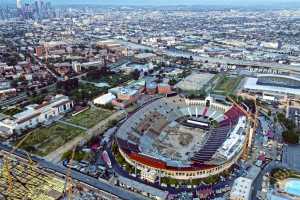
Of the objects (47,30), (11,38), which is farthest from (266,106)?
(47,30)

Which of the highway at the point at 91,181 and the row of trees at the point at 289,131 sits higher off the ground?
the row of trees at the point at 289,131

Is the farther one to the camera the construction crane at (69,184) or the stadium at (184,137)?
the stadium at (184,137)

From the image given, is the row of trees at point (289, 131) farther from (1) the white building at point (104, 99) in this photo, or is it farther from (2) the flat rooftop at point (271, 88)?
(1) the white building at point (104, 99)

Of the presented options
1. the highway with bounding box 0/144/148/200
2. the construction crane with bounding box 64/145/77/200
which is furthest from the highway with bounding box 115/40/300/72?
the construction crane with bounding box 64/145/77/200

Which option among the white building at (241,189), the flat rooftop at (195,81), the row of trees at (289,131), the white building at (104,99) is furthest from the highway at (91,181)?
the flat rooftop at (195,81)

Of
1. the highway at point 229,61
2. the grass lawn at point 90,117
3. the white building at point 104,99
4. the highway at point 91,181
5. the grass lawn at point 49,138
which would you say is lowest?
the highway at point 91,181

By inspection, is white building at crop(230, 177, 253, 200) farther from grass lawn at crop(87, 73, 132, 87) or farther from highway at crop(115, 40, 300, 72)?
highway at crop(115, 40, 300, 72)

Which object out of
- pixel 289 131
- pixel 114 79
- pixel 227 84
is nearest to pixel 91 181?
pixel 289 131
